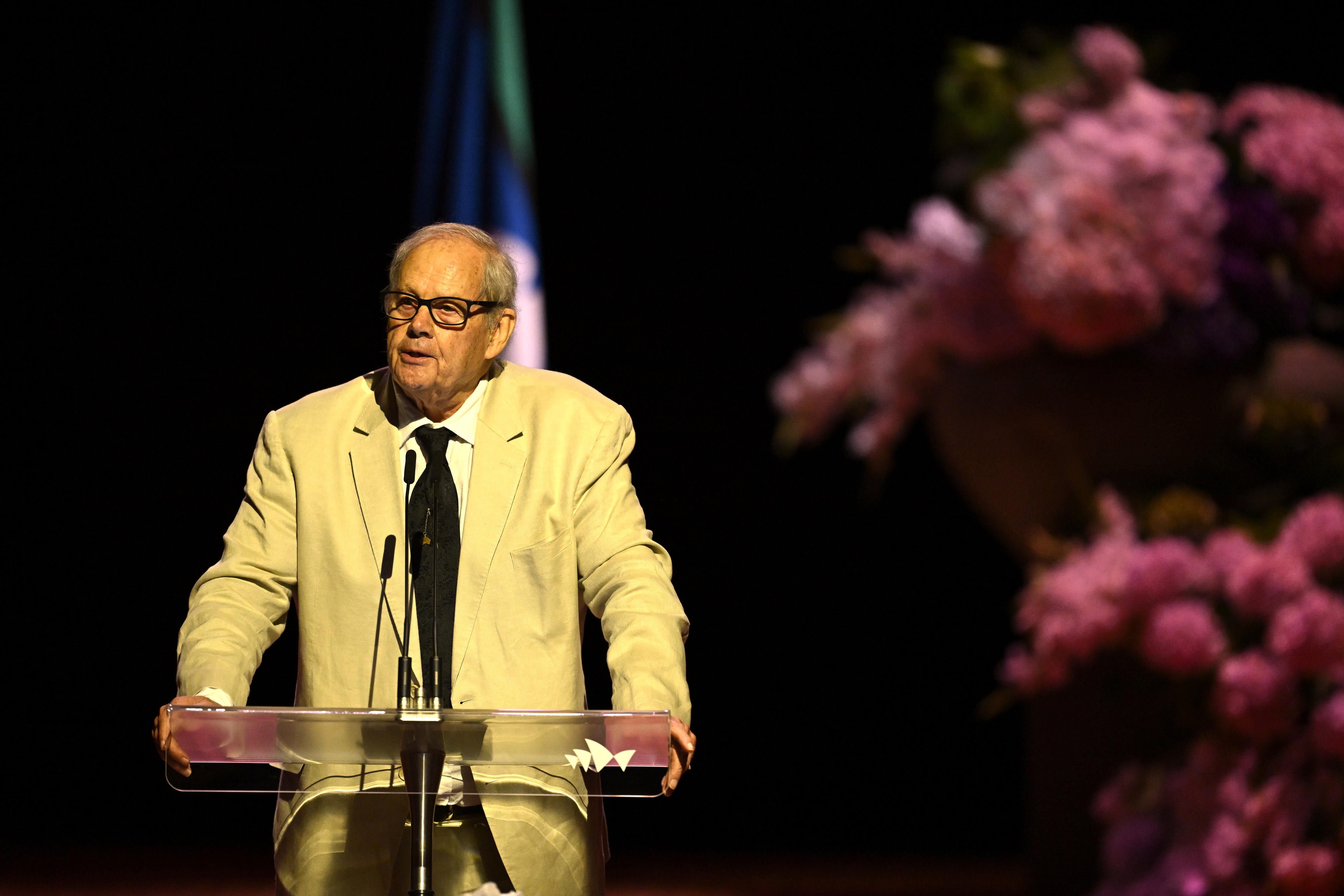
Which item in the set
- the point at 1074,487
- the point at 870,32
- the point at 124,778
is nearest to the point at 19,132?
the point at 124,778

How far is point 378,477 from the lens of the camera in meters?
2.16

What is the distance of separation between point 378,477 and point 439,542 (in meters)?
0.12

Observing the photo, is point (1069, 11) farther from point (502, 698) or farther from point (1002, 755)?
point (502, 698)

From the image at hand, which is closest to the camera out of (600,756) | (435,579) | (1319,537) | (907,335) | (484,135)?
(600,756)

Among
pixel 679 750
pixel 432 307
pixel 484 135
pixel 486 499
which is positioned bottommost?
pixel 679 750

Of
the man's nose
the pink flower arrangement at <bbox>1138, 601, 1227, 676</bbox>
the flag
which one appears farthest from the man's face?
the flag

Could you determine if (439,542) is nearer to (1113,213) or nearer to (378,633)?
(378,633)

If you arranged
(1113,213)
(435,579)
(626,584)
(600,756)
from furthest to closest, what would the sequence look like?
1. (1113,213)
2. (626,584)
3. (435,579)
4. (600,756)

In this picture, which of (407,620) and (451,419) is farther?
(451,419)

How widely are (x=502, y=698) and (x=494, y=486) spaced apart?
276 mm

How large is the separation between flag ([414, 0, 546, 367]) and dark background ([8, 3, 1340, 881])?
0.17 feet

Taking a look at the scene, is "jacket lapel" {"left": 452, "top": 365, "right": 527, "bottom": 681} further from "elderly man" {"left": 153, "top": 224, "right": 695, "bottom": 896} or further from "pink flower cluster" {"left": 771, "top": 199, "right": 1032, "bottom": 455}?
"pink flower cluster" {"left": 771, "top": 199, "right": 1032, "bottom": 455}

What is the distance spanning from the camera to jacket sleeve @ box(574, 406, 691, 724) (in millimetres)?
1977

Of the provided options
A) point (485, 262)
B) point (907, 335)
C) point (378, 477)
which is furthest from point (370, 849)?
point (907, 335)
